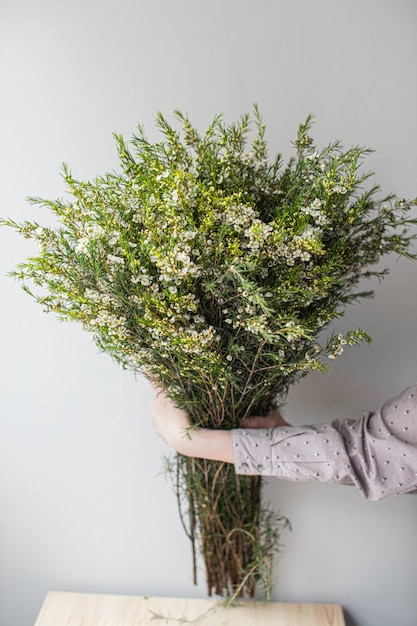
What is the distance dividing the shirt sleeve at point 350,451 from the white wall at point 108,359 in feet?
1.03

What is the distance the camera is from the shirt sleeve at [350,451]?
124 centimetres

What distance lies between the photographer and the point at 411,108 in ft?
4.86

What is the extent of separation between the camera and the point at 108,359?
63.9 inches

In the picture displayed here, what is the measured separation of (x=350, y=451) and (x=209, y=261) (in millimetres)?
516

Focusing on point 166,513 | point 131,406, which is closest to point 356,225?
point 131,406

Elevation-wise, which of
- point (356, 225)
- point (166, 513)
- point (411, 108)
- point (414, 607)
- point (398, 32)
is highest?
point (398, 32)

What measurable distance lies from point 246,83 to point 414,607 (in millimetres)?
1416

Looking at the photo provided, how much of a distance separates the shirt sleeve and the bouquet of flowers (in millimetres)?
125

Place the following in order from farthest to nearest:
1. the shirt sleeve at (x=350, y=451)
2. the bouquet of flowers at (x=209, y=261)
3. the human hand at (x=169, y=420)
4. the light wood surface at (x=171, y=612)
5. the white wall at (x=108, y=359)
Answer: the light wood surface at (x=171, y=612) < the white wall at (x=108, y=359) < the human hand at (x=169, y=420) < the shirt sleeve at (x=350, y=451) < the bouquet of flowers at (x=209, y=261)

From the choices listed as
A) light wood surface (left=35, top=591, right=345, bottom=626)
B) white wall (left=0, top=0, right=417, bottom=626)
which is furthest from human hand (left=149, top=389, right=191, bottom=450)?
light wood surface (left=35, top=591, right=345, bottom=626)

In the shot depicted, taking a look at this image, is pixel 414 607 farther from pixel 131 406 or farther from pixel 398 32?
pixel 398 32

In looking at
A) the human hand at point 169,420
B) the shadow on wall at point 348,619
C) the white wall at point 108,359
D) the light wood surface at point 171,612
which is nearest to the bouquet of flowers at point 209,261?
the human hand at point 169,420

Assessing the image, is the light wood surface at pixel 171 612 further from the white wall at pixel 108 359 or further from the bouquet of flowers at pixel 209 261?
the bouquet of flowers at pixel 209 261

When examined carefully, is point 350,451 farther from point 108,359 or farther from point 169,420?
point 108,359
